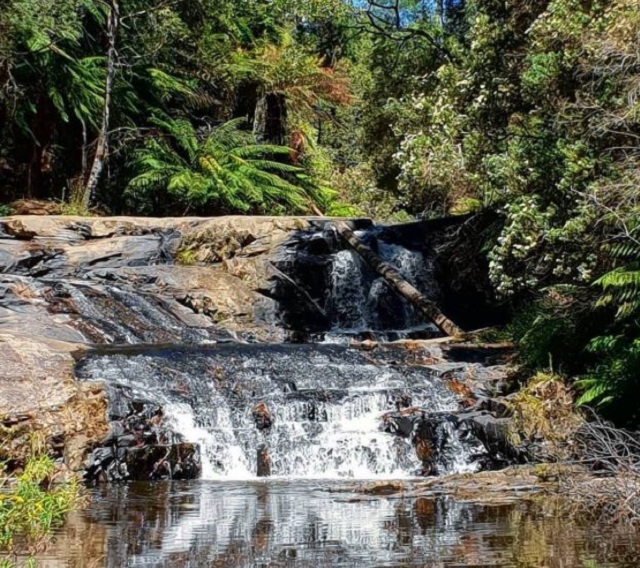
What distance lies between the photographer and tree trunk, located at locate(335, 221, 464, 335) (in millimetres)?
15077

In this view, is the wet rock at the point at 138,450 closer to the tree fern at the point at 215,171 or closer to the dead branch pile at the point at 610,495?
the dead branch pile at the point at 610,495

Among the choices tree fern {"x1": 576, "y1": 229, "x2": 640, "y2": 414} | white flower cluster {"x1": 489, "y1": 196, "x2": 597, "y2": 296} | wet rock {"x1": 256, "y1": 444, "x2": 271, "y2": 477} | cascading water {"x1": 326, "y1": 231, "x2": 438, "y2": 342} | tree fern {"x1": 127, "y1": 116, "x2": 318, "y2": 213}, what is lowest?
wet rock {"x1": 256, "y1": 444, "x2": 271, "y2": 477}

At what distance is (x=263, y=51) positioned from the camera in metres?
25.2

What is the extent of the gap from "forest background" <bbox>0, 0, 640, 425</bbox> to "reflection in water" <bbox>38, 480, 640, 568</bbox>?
355 centimetres

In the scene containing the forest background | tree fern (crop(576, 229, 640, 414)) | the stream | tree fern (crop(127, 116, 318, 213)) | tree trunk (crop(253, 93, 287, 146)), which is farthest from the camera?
tree trunk (crop(253, 93, 287, 146))

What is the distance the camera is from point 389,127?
59.0 feet

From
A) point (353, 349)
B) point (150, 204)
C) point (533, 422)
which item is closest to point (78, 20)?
point (150, 204)

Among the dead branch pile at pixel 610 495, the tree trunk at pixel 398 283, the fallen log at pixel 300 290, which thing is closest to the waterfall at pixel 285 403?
the dead branch pile at pixel 610 495

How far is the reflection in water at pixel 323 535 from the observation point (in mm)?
5027

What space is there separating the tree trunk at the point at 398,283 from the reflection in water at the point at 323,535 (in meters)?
7.64

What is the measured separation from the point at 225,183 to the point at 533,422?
13534 millimetres

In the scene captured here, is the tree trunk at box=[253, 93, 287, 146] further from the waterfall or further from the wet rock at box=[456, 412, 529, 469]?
the wet rock at box=[456, 412, 529, 469]

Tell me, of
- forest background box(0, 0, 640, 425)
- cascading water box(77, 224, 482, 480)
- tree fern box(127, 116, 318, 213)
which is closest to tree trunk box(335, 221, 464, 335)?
forest background box(0, 0, 640, 425)

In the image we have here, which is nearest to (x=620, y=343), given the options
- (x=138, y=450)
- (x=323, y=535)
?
(x=138, y=450)
